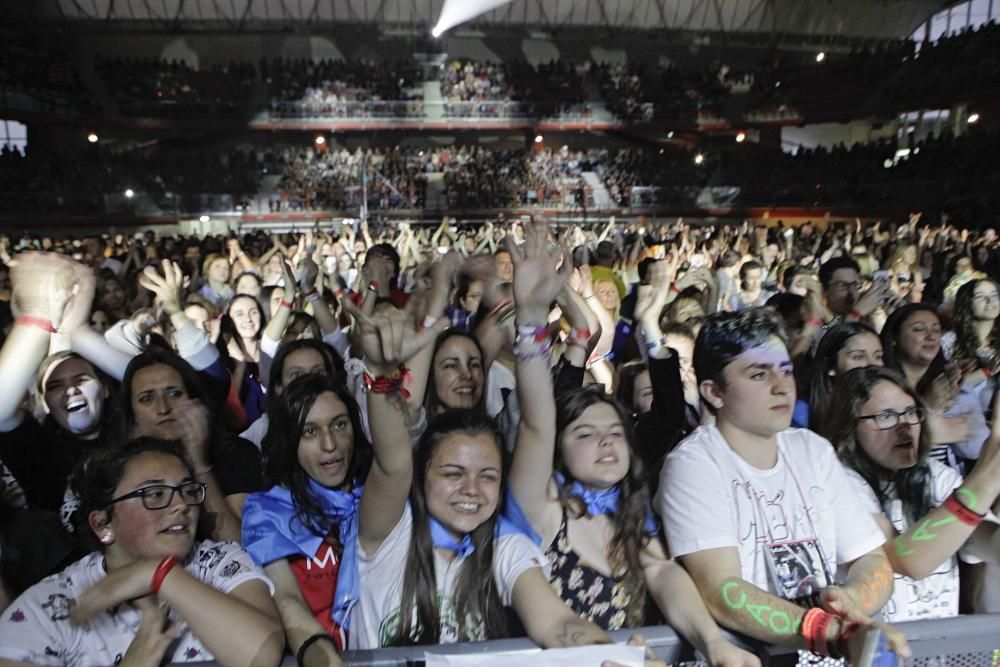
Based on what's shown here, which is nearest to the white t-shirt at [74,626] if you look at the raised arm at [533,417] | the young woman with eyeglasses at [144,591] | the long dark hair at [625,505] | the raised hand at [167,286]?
the young woman with eyeglasses at [144,591]

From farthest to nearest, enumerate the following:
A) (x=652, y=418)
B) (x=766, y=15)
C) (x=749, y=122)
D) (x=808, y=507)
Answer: (x=766, y=15), (x=749, y=122), (x=652, y=418), (x=808, y=507)

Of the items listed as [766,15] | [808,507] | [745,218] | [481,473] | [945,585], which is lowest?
[945,585]

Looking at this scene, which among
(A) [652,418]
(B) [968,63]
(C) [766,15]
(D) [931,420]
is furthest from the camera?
(C) [766,15]

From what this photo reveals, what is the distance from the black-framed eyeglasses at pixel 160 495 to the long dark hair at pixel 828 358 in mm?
2394

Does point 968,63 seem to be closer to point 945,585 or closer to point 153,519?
point 945,585

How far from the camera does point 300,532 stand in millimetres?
2354

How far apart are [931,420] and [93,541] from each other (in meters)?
2.80

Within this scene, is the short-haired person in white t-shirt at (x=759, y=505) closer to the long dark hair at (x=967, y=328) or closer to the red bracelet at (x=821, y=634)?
the red bracelet at (x=821, y=634)

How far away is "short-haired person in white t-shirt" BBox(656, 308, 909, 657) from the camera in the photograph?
6.41ft

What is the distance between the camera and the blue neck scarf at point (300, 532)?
87.0 inches

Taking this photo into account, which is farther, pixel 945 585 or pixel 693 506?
pixel 945 585

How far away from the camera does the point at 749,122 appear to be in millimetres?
28391

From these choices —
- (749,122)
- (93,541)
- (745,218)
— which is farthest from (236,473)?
(749,122)

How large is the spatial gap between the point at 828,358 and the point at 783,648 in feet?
6.06
